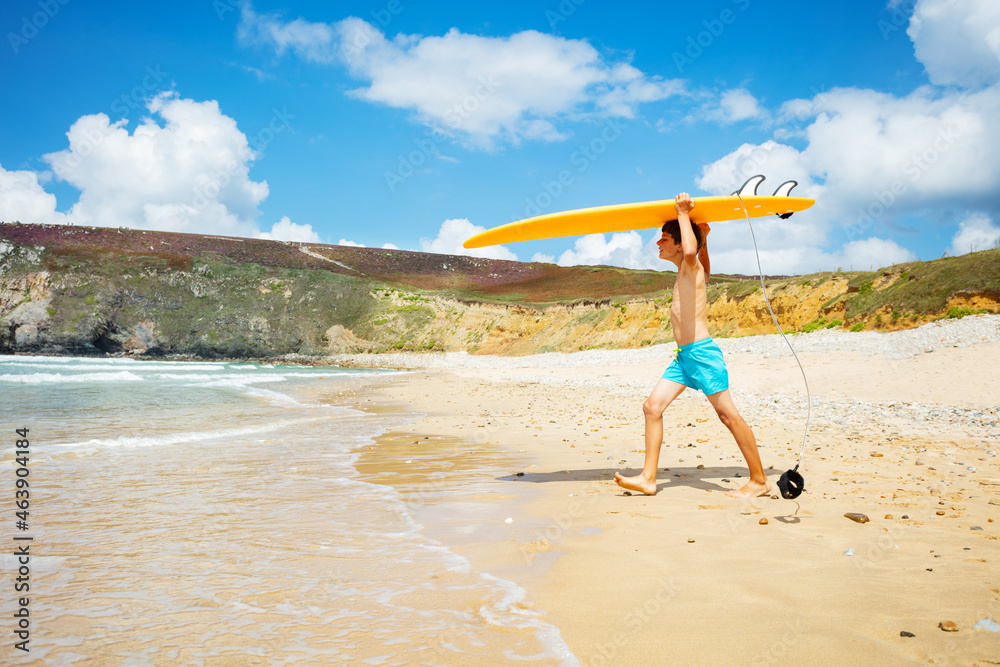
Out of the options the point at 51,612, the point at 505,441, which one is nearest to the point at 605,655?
the point at 51,612

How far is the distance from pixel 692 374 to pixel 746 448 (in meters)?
0.69

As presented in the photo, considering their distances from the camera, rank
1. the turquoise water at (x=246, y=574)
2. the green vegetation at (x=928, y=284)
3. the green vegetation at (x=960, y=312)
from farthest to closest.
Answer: the green vegetation at (x=928, y=284) → the green vegetation at (x=960, y=312) → the turquoise water at (x=246, y=574)

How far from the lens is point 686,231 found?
4.20 meters

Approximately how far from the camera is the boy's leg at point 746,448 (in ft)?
13.6

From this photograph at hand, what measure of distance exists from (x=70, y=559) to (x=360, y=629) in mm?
1989

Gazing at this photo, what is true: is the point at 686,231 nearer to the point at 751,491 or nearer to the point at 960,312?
the point at 751,491

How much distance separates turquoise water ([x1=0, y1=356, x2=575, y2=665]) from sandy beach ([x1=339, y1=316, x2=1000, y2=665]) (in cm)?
30

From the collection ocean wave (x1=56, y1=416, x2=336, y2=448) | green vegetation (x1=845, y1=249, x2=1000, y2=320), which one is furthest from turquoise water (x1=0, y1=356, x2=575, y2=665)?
green vegetation (x1=845, y1=249, x2=1000, y2=320)

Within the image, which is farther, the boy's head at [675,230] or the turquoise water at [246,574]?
the boy's head at [675,230]

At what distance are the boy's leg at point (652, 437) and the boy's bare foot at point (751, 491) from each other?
619 millimetres

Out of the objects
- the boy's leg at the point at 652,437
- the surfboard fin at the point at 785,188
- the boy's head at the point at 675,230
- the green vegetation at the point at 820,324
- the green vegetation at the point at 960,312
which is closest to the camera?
the boy's leg at the point at 652,437

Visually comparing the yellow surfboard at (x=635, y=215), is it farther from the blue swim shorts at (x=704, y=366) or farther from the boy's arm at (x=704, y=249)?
the blue swim shorts at (x=704, y=366)

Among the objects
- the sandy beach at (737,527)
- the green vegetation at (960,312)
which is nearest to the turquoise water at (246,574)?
the sandy beach at (737,527)

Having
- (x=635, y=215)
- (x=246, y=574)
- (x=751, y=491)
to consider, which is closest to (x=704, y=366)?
(x=751, y=491)
